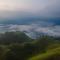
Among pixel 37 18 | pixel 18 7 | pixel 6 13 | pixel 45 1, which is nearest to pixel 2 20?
pixel 6 13

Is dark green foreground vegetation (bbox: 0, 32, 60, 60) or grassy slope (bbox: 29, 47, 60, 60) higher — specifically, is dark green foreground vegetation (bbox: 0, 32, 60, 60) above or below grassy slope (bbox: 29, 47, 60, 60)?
above

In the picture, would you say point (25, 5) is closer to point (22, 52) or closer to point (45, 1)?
point (45, 1)

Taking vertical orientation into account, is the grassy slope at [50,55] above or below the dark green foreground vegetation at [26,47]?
below

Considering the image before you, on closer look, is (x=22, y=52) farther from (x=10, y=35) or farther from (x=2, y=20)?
(x=2, y=20)

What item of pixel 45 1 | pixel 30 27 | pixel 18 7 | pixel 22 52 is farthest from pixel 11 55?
pixel 45 1

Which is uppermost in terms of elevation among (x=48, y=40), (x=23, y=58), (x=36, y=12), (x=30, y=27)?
(x=36, y=12)

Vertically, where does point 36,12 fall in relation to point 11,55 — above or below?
above
